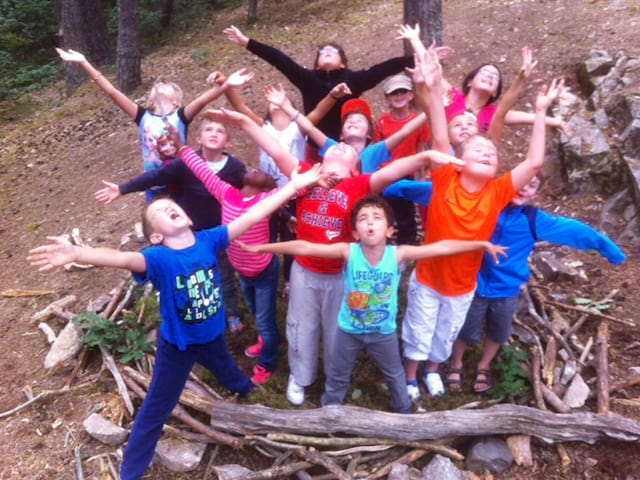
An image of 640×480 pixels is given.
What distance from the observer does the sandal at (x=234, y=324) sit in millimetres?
5008

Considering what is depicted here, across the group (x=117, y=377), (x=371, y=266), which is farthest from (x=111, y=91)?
(x=371, y=266)

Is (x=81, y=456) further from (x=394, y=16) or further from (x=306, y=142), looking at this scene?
(x=394, y=16)

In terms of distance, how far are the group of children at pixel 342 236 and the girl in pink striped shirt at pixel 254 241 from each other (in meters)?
0.01

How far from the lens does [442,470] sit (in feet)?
11.9

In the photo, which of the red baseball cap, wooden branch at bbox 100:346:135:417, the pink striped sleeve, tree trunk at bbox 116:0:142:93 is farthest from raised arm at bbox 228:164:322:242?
tree trunk at bbox 116:0:142:93

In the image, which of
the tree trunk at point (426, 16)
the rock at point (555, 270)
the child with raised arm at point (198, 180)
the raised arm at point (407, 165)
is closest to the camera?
the raised arm at point (407, 165)

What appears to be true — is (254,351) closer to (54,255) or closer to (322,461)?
(322,461)

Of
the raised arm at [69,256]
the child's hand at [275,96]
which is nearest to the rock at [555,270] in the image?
the child's hand at [275,96]

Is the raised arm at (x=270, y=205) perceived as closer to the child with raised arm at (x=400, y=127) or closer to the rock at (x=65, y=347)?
the child with raised arm at (x=400, y=127)

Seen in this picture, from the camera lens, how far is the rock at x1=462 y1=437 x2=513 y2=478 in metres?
3.72

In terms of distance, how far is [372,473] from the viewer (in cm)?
364

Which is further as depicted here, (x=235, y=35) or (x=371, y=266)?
(x=235, y=35)

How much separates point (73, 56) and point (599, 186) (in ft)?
20.2

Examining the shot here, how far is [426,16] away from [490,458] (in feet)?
18.0
